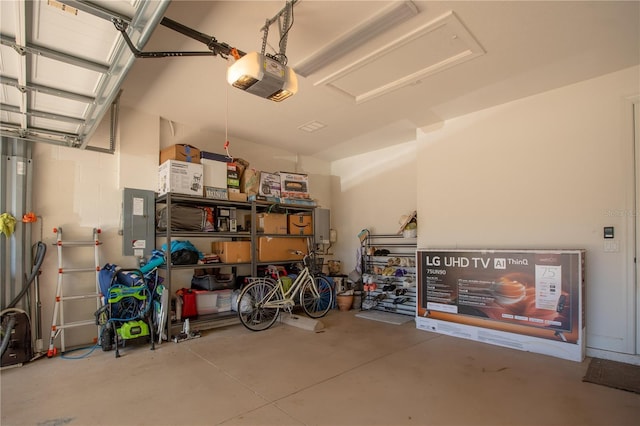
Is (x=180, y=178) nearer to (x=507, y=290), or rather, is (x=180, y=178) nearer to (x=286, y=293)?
(x=286, y=293)

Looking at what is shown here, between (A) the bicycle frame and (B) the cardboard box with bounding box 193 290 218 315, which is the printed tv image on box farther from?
(B) the cardboard box with bounding box 193 290 218 315

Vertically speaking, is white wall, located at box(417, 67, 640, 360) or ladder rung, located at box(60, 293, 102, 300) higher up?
white wall, located at box(417, 67, 640, 360)

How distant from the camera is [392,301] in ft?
18.3

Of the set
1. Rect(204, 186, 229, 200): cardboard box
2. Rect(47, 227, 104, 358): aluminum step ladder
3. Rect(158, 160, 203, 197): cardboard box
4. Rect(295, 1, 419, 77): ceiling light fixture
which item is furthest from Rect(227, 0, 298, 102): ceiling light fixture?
Rect(47, 227, 104, 358): aluminum step ladder

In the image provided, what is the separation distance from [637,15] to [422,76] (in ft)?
5.37

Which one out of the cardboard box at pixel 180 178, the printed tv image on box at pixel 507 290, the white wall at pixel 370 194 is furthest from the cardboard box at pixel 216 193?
the printed tv image on box at pixel 507 290

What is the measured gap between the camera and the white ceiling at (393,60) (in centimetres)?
246

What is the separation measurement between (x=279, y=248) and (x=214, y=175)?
153cm

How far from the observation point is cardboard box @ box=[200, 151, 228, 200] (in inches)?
179

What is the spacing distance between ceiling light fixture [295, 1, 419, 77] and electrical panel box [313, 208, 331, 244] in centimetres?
340

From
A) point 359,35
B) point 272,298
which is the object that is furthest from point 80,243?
point 359,35

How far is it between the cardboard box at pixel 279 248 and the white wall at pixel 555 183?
83.8 inches

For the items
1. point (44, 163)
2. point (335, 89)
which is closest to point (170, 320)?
point (44, 163)

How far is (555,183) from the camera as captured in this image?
3.75m
